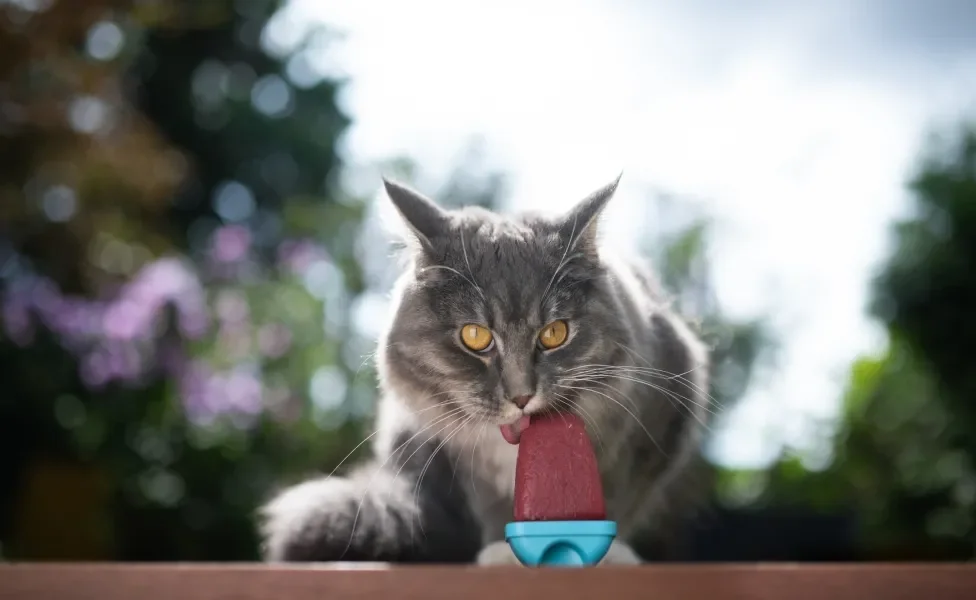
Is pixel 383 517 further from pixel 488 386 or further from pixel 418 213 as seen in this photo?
pixel 418 213

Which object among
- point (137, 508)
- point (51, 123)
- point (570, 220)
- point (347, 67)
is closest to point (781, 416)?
point (570, 220)

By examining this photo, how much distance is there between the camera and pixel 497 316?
792mm

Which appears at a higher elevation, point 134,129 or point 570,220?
point 134,129

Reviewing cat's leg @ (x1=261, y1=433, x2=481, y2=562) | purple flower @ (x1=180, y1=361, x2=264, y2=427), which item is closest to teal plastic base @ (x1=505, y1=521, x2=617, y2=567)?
cat's leg @ (x1=261, y1=433, x2=481, y2=562)

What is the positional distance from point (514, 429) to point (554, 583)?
0.73 feet

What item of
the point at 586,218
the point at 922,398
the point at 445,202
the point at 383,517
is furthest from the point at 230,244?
the point at 922,398

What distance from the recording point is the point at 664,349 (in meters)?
0.95

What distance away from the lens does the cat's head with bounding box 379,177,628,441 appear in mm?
780

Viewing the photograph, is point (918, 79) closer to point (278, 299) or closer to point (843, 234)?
point (843, 234)

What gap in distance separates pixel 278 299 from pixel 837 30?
138 cm

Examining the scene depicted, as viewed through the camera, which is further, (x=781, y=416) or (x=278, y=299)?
(x=278, y=299)

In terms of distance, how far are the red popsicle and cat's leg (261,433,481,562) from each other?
0.55ft

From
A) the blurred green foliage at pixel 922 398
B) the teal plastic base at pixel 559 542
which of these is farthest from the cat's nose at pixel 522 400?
the blurred green foliage at pixel 922 398

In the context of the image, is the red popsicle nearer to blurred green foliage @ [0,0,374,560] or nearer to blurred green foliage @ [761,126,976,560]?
blurred green foliage @ [0,0,374,560]
